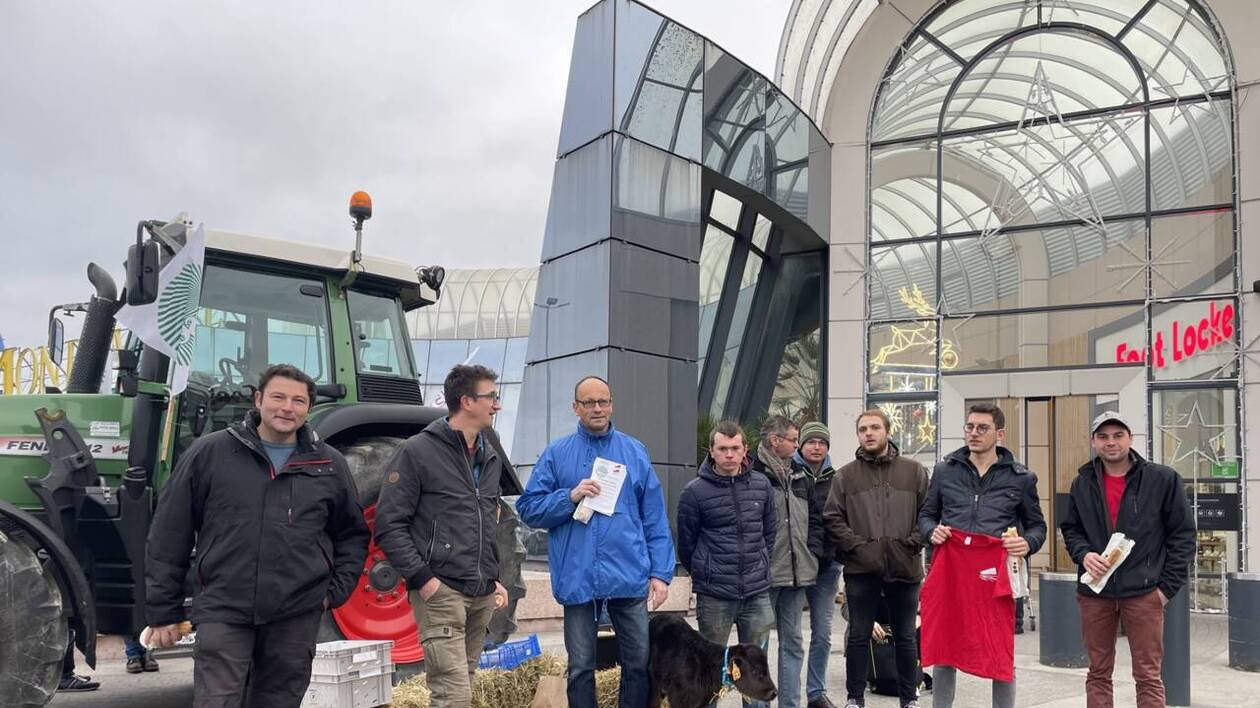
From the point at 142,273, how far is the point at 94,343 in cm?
145

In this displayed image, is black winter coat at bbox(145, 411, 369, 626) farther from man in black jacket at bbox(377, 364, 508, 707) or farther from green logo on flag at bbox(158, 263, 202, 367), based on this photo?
green logo on flag at bbox(158, 263, 202, 367)

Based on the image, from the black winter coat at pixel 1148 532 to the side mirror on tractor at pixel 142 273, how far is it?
465 cm

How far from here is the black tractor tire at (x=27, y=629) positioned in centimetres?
466

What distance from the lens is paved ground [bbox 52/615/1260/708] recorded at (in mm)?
6441

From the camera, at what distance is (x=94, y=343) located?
623cm

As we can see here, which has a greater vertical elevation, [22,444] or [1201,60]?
[1201,60]

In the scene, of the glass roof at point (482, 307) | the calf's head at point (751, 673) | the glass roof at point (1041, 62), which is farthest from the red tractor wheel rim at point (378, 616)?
the glass roof at point (482, 307)

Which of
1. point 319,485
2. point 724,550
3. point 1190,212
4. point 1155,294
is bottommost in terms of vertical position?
point 724,550

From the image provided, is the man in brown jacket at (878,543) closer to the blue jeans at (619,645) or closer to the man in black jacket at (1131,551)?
the man in black jacket at (1131,551)

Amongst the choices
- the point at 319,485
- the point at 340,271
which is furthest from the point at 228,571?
the point at 340,271

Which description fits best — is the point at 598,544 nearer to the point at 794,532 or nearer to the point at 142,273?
the point at 794,532

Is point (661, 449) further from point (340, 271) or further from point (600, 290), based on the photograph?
point (340, 271)

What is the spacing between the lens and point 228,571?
3.68 meters

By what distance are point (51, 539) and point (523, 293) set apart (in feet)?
122
